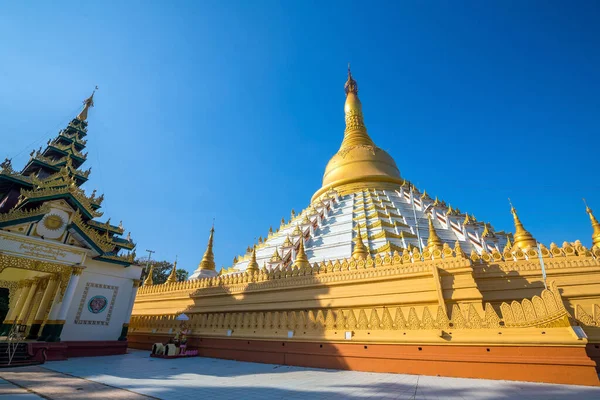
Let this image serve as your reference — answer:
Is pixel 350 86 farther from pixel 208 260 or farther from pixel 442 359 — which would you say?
pixel 442 359

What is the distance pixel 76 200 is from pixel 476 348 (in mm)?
13286

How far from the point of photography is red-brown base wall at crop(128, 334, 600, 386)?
5828 millimetres

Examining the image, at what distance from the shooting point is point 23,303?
12445mm

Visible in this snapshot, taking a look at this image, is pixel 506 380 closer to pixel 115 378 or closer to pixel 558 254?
pixel 558 254

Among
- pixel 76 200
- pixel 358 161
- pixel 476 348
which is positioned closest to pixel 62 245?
pixel 76 200

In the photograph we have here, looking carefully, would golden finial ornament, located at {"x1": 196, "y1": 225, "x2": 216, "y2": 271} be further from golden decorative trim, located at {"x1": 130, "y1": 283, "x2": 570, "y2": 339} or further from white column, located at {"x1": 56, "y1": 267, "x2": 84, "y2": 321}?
white column, located at {"x1": 56, "y1": 267, "x2": 84, "y2": 321}

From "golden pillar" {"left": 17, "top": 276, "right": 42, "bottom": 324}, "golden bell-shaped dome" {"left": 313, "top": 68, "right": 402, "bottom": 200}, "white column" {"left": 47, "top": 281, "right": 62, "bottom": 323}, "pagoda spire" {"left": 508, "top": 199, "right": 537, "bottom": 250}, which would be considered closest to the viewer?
"white column" {"left": 47, "top": 281, "right": 62, "bottom": 323}

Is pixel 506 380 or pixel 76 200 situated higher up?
pixel 76 200

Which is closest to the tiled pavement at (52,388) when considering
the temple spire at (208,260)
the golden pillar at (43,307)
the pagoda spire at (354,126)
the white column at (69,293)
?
the white column at (69,293)

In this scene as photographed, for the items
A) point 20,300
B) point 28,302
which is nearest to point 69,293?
point 28,302

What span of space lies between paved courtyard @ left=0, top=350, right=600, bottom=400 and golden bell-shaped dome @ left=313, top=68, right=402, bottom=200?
61.9 ft

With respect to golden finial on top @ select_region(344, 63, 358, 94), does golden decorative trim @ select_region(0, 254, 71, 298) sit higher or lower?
lower

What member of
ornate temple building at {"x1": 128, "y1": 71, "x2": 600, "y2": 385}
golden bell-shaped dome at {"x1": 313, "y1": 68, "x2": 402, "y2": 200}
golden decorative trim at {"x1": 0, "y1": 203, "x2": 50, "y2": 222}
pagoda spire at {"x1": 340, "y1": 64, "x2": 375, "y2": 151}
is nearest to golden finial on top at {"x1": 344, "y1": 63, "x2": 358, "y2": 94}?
pagoda spire at {"x1": 340, "y1": 64, "x2": 375, "y2": 151}

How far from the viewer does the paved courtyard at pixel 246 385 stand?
4.82m
